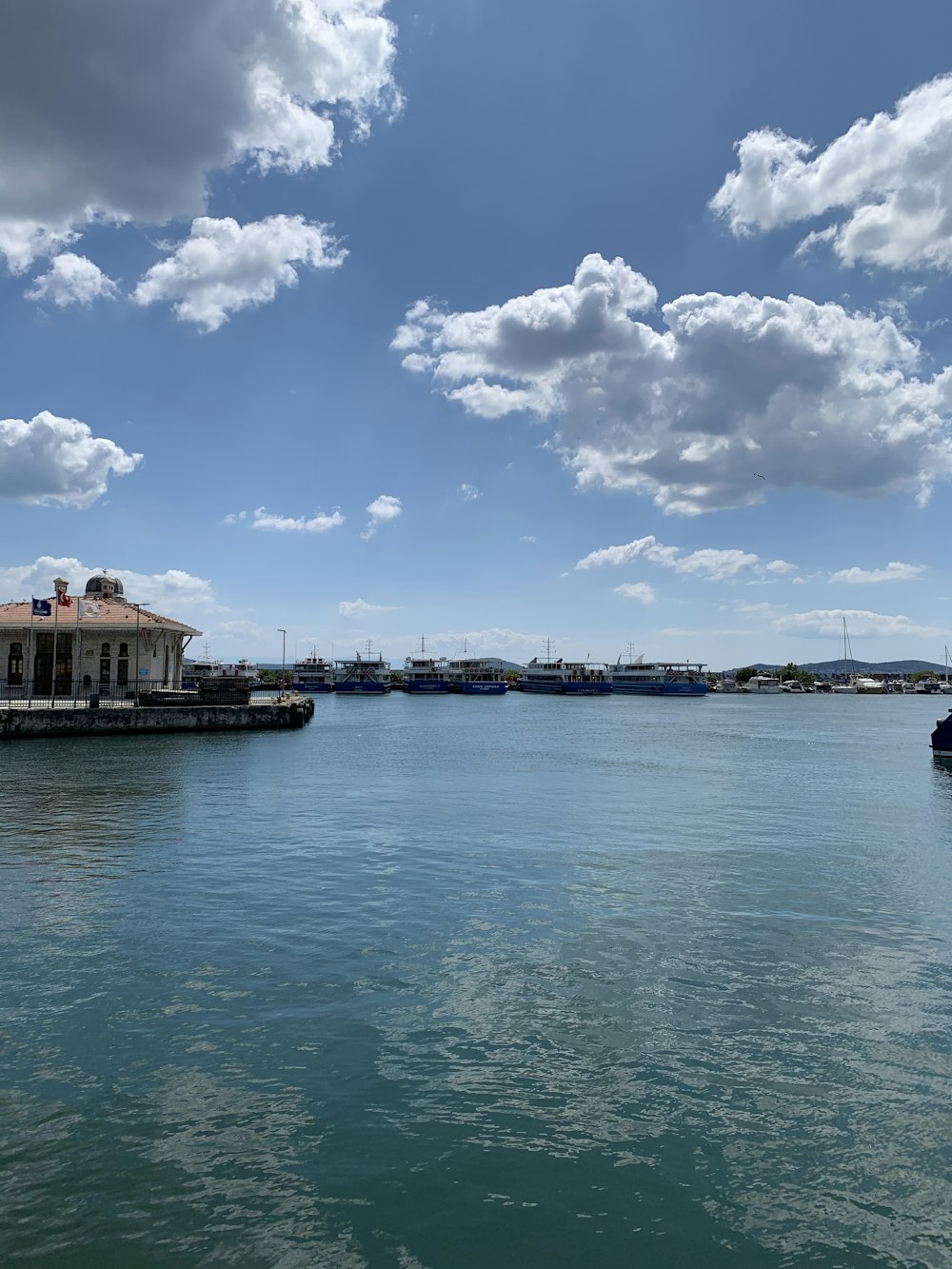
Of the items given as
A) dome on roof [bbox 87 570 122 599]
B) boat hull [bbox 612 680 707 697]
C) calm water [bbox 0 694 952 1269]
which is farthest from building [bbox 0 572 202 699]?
boat hull [bbox 612 680 707 697]

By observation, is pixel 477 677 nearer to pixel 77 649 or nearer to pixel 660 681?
pixel 660 681

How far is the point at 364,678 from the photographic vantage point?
18575 cm

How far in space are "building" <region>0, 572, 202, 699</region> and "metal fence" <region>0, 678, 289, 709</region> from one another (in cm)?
9

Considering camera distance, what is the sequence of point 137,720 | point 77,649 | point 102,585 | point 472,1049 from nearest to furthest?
1. point 472,1049
2. point 137,720
3. point 77,649
4. point 102,585

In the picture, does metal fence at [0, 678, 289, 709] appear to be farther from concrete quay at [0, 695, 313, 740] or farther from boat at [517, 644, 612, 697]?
boat at [517, 644, 612, 697]

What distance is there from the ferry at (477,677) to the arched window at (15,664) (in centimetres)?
11661

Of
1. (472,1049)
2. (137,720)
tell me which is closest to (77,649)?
(137,720)

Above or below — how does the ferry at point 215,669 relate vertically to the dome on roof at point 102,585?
below

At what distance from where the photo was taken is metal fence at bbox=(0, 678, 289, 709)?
219ft

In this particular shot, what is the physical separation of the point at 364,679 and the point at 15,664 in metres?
113

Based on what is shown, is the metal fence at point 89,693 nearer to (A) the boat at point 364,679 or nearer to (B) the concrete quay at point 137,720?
(B) the concrete quay at point 137,720

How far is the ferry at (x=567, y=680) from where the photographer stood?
185125 mm

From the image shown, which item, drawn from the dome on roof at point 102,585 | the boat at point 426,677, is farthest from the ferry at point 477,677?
the dome on roof at point 102,585

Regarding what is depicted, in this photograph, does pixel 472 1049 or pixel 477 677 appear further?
pixel 477 677
